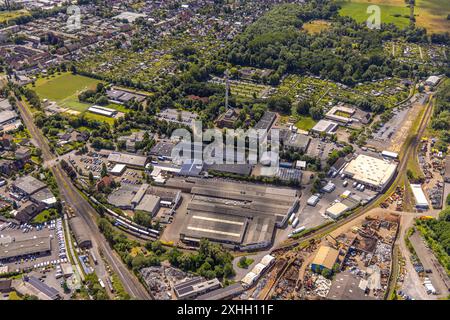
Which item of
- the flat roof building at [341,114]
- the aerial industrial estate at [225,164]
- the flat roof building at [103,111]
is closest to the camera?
the aerial industrial estate at [225,164]

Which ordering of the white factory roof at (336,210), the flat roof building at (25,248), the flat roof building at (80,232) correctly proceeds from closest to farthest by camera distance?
the flat roof building at (25,248) < the flat roof building at (80,232) < the white factory roof at (336,210)

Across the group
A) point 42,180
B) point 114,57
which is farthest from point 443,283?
point 114,57

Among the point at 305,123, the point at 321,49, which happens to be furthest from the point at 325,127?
the point at 321,49

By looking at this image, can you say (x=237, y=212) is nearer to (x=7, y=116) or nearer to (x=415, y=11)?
(x=7, y=116)

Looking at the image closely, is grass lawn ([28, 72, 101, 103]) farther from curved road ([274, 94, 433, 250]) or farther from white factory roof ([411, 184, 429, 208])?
white factory roof ([411, 184, 429, 208])

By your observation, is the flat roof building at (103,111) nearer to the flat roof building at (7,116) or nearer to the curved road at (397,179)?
the flat roof building at (7,116)

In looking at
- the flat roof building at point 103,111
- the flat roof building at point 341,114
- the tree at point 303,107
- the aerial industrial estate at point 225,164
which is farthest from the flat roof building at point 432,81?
the flat roof building at point 103,111
